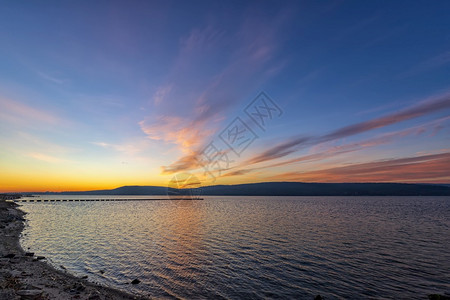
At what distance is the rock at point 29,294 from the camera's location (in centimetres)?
1617

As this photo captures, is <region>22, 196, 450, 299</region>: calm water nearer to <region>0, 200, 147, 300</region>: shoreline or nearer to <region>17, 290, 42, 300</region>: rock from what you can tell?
<region>0, 200, 147, 300</region>: shoreline

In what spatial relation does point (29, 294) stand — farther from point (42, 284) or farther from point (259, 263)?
point (259, 263)

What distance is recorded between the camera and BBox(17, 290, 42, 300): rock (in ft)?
53.1

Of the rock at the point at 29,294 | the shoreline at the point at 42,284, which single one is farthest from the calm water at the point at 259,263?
the rock at the point at 29,294

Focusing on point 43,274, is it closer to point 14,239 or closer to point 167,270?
point 167,270

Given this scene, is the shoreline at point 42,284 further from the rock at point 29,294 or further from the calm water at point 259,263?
the calm water at point 259,263

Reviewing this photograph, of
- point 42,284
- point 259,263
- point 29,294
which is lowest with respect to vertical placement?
point 259,263

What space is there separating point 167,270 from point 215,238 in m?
18.5

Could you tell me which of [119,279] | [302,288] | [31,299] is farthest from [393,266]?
[31,299]

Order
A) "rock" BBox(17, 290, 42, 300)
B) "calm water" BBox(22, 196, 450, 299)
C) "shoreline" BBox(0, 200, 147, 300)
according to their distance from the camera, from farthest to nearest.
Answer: "calm water" BBox(22, 196, 450, 299) < "shoreline" BBox(0, 200, 147, 300) < "rock" BBox(17, 290, 42, 300)

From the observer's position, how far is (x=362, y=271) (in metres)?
25.8

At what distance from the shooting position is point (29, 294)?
1658 cm

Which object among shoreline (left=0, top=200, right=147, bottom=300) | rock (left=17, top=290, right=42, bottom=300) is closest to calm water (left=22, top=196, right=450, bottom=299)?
shoreline (left=0, top=200, right=147, bottom=300)

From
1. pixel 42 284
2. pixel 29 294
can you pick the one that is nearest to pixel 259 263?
pixel 42 284
